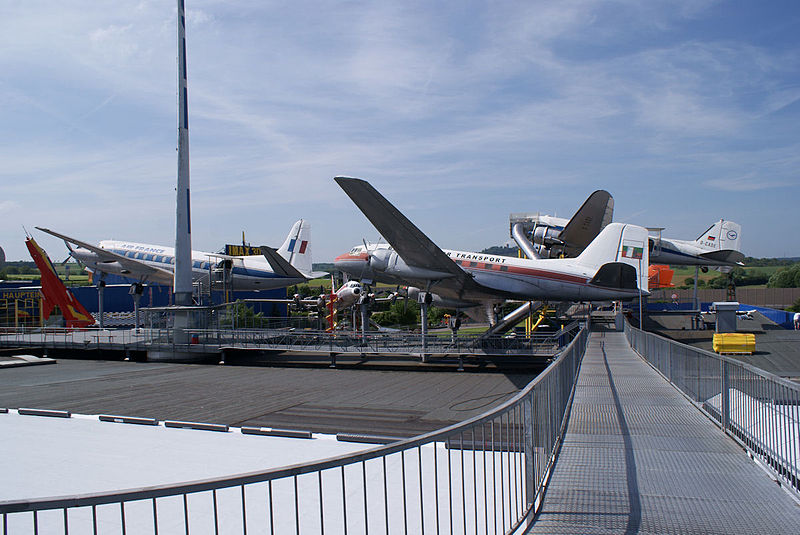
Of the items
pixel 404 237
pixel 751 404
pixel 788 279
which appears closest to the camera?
pixel 751 404

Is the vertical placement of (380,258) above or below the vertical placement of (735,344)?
above

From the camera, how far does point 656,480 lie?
6344mm

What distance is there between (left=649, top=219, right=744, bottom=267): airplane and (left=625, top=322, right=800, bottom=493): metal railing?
44.0 m

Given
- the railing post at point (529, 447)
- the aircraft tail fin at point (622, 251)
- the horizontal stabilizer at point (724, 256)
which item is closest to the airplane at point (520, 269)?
the aircraft tail fin at point (622, 251)

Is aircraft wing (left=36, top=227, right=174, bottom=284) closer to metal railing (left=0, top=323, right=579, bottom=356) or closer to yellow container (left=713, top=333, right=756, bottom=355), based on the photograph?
metal railing (left=0, top=323, right=579, bottom=356)

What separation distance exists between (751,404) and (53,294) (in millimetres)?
54918

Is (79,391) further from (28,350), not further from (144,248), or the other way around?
(144,248)

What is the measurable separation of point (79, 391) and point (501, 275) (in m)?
19.9

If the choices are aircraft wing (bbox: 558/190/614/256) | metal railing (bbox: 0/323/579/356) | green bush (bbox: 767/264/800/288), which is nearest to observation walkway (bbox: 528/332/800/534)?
metal railing (bbox: 0/323/579/356)

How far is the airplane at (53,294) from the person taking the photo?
47.6 meters

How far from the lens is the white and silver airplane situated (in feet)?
144

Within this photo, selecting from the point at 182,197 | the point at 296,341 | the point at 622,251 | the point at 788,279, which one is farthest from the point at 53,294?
the point at 788,279

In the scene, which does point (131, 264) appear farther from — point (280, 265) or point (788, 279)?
point (788, 279)

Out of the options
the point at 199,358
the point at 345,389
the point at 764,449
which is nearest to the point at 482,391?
the point at 345,389
